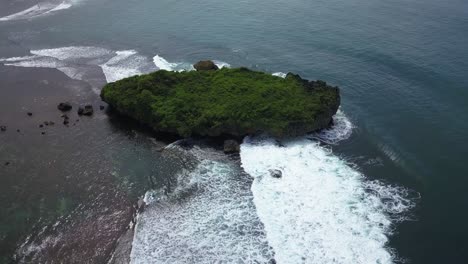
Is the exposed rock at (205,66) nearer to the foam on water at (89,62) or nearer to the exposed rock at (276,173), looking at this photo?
the foam on water at (89,62)

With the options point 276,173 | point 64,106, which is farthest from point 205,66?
point 276,173

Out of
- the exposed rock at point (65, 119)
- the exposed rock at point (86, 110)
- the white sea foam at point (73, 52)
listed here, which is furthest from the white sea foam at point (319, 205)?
the white sea foam at point (73, 52)

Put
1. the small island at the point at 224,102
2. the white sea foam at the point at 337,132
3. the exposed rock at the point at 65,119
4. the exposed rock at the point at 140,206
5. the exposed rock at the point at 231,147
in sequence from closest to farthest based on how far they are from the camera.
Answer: the exposed rock at the point at 140,206 → the exposed rock at the point at 231,147 → the small island at the point at 224,102 → the white sea foam at the point at 337,132 → the exposed rock at the point at 65,119

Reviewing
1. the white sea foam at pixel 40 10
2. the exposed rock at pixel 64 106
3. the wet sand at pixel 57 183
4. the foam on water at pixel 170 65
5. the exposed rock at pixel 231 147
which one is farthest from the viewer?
the white sea foam at pixel 40 10

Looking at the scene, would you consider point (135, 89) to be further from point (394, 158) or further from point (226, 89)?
point (394, 158)

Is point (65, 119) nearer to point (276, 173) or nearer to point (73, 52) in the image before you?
point (73, 52)

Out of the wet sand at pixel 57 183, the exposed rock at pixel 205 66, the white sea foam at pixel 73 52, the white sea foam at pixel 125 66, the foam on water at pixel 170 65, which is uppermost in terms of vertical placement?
the exposed rock at pixel 205 66

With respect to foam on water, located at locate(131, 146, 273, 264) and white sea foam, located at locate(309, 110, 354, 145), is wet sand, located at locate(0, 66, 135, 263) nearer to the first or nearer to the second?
foam on water, located at locate(131, 146, 273, 264)

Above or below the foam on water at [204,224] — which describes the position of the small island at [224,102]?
above
